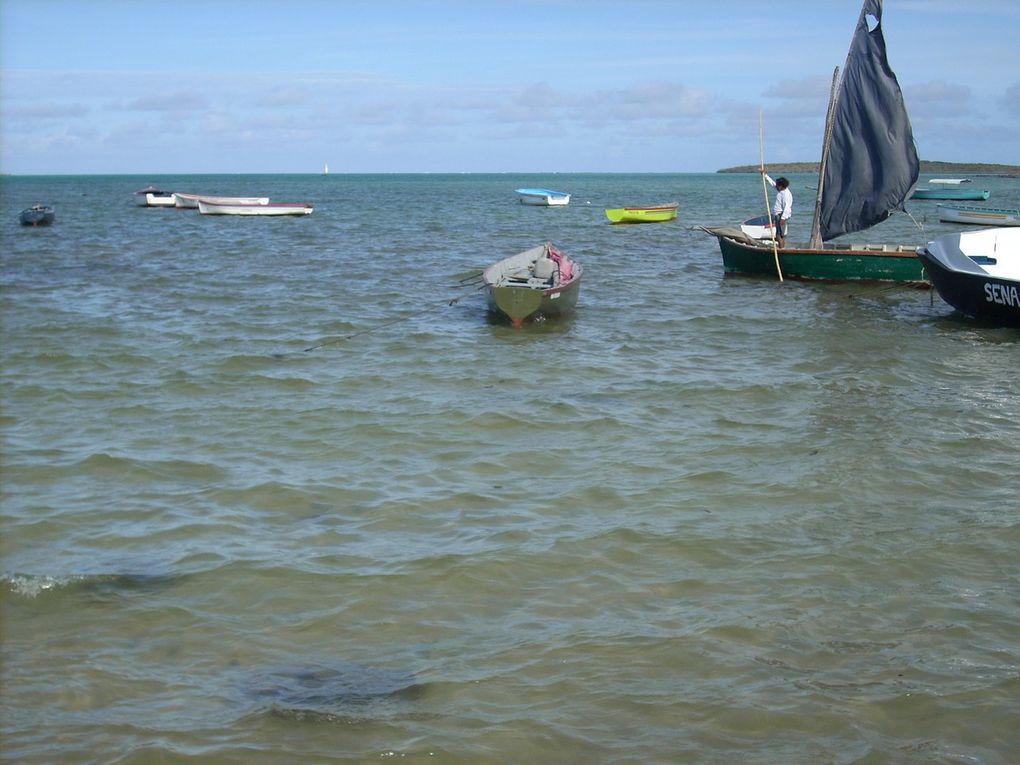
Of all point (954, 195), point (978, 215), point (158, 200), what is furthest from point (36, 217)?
point (954, 195)

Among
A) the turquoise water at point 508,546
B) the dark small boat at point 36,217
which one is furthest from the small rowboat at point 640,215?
the turquoise water at point 508,546

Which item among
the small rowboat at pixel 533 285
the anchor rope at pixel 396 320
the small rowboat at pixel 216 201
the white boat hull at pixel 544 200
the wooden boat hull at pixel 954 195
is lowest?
the anchor rope at pixel 396 320

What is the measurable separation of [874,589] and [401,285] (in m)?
17.7

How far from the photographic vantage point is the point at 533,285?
18.4 metres

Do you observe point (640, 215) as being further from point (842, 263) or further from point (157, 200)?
point (157, 200)

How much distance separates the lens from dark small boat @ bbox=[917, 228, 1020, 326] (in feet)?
54.9

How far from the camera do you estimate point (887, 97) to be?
21.9 m

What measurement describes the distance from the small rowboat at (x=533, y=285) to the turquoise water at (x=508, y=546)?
0.66 metres

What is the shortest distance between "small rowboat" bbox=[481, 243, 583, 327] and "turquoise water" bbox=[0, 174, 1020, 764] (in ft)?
2.15

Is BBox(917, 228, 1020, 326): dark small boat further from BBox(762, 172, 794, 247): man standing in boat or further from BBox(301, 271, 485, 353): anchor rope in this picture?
BBox(301, 271, 485, 353): anchor rope

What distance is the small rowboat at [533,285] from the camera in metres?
16.9

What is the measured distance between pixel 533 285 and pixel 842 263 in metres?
7.96

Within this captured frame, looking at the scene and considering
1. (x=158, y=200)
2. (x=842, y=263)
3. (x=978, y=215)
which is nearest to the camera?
(x=842, y=263)

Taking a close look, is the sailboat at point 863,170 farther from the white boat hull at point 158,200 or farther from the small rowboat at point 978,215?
the white boat hull at point 158,200
